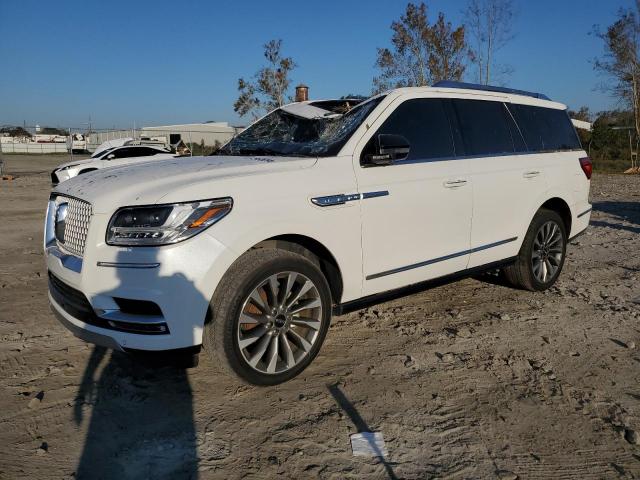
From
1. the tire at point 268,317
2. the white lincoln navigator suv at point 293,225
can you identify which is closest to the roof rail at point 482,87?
the white lincoln navigator suv at point 293,225

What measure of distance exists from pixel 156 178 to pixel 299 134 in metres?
1.45

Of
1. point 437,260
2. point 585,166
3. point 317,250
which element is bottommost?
point 437,260

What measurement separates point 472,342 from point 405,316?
2.45ft

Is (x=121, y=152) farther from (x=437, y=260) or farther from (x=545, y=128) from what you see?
(x=437, y=260)

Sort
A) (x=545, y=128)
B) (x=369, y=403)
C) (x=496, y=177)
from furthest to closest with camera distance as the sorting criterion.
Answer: (x=545, y=128), (x=496, y=177), (x=369, y=403)

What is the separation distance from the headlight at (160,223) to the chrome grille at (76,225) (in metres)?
0.24

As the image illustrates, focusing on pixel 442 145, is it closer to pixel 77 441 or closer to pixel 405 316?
pixel 405 316

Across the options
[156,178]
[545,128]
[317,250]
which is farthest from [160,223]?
[545,128]

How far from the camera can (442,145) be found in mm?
4160

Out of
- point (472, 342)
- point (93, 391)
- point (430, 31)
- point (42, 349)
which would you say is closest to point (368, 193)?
point (472, 342)

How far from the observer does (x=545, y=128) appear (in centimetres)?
525

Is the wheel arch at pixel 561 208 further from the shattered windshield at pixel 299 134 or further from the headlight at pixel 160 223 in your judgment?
the headlight at pixel 160 223

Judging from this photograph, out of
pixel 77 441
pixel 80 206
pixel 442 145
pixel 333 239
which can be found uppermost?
pixel 442 145

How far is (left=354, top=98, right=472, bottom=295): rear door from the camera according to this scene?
11.8ft
